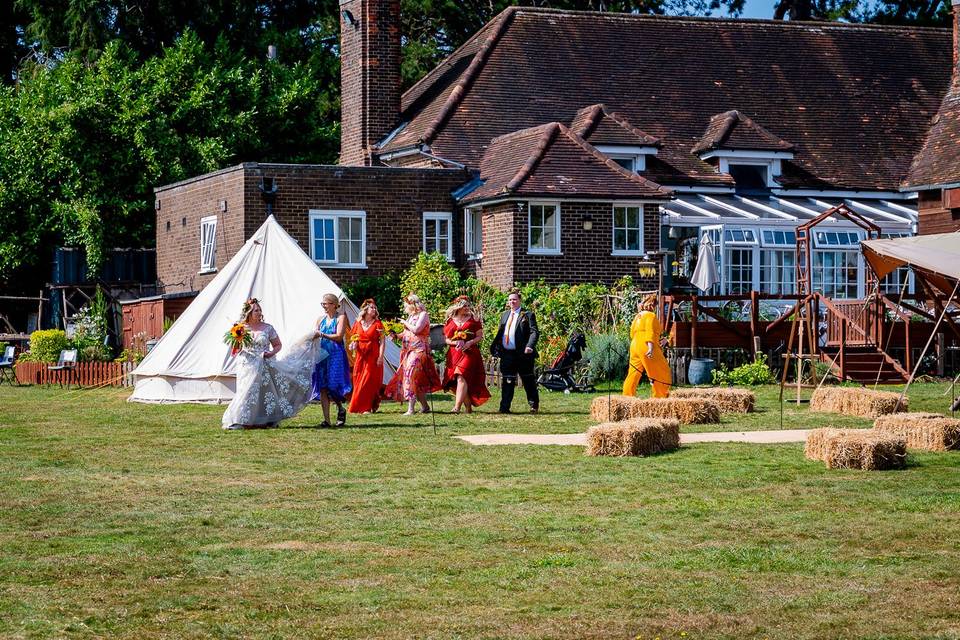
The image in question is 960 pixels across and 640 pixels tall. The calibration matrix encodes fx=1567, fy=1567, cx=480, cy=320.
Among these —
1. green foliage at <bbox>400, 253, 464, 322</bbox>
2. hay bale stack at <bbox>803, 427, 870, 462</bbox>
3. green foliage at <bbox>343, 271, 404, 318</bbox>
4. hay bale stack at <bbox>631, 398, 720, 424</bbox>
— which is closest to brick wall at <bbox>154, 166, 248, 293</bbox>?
green foliage at <bbox>343, 271, 404, 318</bbox>

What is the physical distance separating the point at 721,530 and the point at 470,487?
112 inches

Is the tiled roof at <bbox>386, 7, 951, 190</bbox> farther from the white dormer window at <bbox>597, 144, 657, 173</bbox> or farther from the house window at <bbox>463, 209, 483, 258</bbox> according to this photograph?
the house window at <bbox>463, 209, 483, 258</bbox>

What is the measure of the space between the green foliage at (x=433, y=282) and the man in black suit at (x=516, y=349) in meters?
10.4

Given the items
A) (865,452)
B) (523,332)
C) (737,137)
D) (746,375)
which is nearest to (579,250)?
(746,375)

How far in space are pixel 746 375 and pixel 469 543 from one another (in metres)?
19.0

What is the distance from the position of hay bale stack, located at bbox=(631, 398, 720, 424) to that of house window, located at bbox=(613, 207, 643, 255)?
1503 cm

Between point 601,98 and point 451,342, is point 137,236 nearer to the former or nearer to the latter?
point 601,98

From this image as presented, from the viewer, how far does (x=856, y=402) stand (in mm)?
20031

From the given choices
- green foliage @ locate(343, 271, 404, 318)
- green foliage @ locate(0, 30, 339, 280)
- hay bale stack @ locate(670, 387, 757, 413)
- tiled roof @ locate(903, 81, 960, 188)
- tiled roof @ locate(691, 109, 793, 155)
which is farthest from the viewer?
green foliage @ locate(0, 30, 339, 280)

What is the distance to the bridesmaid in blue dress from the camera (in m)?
19.3

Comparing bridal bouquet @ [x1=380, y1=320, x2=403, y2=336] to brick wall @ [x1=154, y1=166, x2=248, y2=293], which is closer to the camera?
bridal bouquet @ [x1=380, y1=320, x2=403, y2=336]

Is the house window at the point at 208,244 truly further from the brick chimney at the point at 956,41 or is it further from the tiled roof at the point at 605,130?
the brick chimney at the point at 956,41

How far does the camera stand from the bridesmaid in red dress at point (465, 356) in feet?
68.1

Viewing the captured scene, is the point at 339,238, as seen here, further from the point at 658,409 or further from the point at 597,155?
the point at 658,409
